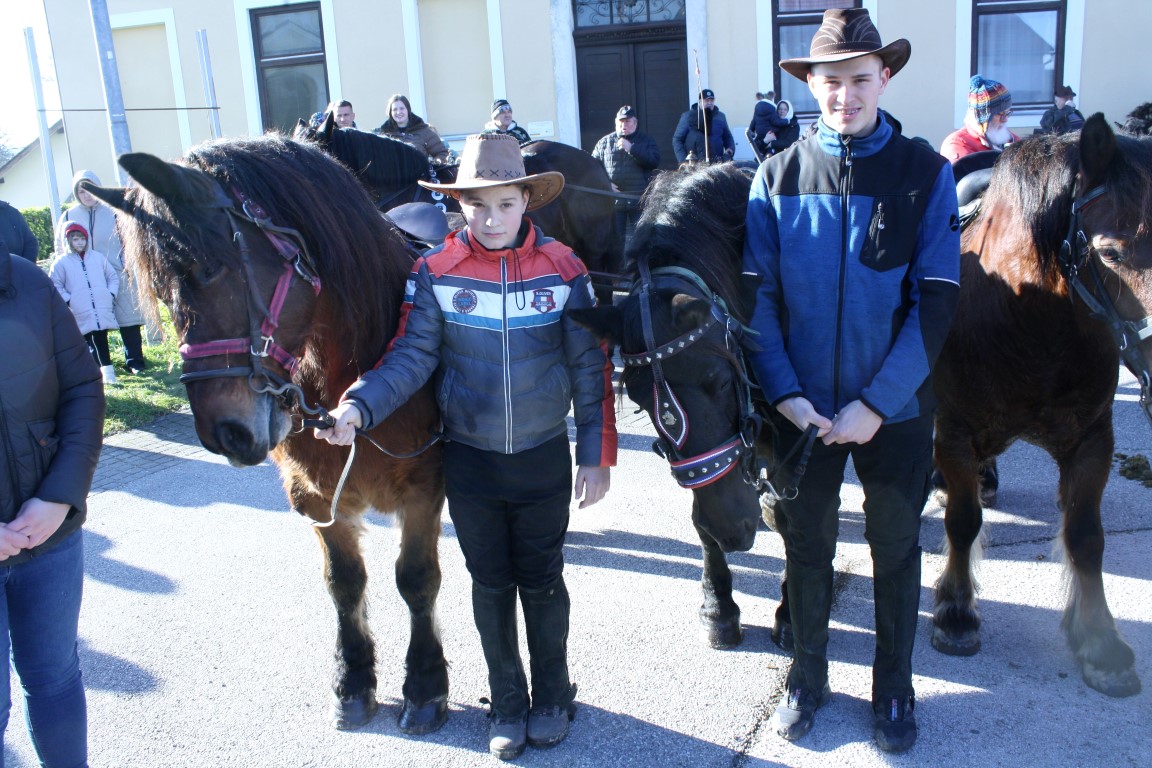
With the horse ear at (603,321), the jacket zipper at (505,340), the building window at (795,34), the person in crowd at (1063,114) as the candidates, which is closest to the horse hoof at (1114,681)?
the horse ear at (603,321)

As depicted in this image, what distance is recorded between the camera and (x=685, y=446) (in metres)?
2.36

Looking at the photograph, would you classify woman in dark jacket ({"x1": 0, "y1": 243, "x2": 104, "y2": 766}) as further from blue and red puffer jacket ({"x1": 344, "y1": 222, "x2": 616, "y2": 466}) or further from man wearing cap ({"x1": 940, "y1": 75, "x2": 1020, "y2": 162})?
man wearing cap ({"x1": 940, "y1": 75, "x2": 1020, "y2": 162})

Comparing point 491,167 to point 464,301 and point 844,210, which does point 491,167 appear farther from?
point 844,210

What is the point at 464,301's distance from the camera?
2521 millimetres

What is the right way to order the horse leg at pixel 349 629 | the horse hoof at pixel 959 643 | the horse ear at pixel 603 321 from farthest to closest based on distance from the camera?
the horse hoof at pixel 959 643, the horse leg at pixel 349 629, the horse ear at pixel 603 321

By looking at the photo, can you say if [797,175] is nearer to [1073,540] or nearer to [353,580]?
[1073,540]

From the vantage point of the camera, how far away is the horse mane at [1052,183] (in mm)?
2496

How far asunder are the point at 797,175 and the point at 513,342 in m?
0.96

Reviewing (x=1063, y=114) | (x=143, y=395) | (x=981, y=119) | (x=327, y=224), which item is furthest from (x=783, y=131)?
(x=327, y=224)

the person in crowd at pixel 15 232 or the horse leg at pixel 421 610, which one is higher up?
the person in crowd at pixel 15 232

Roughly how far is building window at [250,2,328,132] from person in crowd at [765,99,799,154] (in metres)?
6.50

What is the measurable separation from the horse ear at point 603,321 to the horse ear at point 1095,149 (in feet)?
4.85

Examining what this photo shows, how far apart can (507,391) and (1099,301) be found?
175cm

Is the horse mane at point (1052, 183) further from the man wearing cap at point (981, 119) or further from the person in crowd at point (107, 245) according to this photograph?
the person in crowd at point (107, 245)
